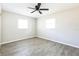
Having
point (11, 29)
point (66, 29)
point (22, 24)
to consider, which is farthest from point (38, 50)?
point (22, 24)

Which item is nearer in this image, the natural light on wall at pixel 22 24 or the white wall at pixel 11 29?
the white wall at pixel 11 29

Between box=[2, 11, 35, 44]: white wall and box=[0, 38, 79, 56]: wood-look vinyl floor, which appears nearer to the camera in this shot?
box=[0, 38, 79, 56]: wood-look vinyl floor

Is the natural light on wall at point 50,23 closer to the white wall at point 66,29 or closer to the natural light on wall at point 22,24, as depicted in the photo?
the white wall at point 66,29

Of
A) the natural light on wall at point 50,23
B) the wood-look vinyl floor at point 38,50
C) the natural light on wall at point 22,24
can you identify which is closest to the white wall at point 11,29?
the natural light on wall at point 22,24

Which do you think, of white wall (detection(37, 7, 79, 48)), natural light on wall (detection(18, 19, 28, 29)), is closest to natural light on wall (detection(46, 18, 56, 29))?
white wall (detection(37, 7, 79, 48))

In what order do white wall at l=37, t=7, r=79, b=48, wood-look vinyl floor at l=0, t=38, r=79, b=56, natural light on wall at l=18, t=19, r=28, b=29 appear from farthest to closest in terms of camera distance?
natural light on wall at l=18, t=19, r=28, b=29 → white wall at l=37, t=7, r=79, b=48 → wood-look vinyl floor at l=0, t=38, r=79, b=56

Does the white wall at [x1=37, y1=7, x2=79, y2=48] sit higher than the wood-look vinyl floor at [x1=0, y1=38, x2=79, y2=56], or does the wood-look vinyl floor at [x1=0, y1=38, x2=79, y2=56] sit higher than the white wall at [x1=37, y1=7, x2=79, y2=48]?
the white wall at [x1=37, y1=7, x2=79, y2=48]

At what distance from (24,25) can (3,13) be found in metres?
1.55

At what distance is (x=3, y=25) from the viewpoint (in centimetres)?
312

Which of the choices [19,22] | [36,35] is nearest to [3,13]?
[19,22]

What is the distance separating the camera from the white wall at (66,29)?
9.20 feet

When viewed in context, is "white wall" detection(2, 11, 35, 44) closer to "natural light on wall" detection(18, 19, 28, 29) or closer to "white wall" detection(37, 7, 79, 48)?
"natural light on wall" detection(18, 19, 28, 29)

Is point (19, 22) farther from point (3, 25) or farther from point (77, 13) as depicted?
point (77, 13)

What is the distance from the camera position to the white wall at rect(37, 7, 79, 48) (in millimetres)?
2803
